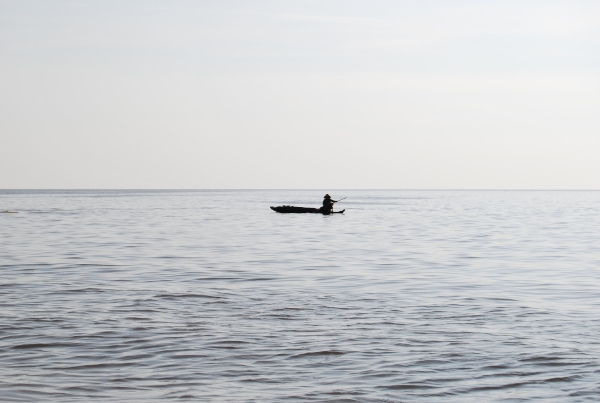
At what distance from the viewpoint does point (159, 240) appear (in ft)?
126

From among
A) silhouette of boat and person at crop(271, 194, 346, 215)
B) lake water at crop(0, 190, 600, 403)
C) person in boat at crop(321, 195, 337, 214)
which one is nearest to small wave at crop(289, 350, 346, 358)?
lake water at crop(0, 190, 600, 403)

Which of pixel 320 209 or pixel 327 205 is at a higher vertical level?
pixel 327 205

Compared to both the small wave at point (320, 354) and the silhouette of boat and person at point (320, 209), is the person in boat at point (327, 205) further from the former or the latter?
the small wave at point (320, 354)

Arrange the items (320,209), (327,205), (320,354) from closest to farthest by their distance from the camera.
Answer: (320,354) < (327,205) < (320,209)

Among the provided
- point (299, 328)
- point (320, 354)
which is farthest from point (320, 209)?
point (320, 354)

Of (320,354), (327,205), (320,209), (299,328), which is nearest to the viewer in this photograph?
(320,354)

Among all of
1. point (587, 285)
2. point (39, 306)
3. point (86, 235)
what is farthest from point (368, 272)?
point (86, 235)

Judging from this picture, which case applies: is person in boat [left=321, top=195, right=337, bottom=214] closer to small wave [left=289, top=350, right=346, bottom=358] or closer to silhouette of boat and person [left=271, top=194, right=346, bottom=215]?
silhouette of boat and person [left=271, top=194, right=346, bottom=215]

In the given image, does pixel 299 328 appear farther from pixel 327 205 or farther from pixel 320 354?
pixel 327 205

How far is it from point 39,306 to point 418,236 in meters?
28.6

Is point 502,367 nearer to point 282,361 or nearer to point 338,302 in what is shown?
point 282,361

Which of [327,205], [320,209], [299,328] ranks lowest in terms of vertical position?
[299,328]

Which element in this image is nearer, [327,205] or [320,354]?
[320,354]

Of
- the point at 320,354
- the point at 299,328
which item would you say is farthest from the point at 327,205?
the point at 320,354
